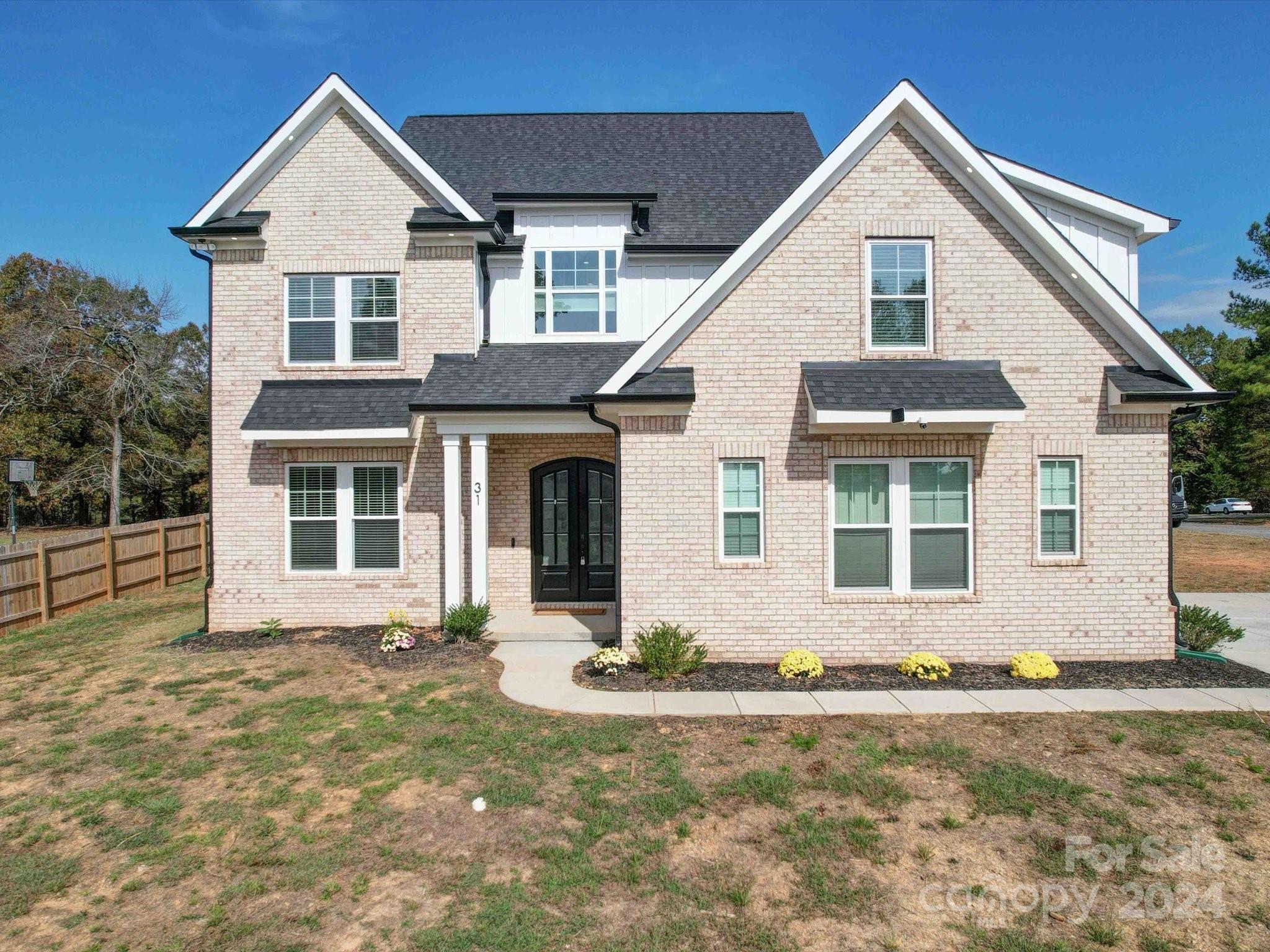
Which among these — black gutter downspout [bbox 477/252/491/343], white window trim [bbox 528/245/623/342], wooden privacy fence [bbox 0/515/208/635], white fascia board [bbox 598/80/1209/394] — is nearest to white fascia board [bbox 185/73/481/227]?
black gutter downspout [bbox 477/252/491/343]

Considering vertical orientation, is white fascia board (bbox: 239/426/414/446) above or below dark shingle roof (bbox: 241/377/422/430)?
below

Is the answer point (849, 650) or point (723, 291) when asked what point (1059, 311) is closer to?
point (723, 291)

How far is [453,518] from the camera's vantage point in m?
11.0

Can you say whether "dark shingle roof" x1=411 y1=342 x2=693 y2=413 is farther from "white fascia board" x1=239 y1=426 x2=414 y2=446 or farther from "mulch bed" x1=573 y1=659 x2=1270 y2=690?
"mulch bed" x1=573 y1=659 x2=1270 y2=690

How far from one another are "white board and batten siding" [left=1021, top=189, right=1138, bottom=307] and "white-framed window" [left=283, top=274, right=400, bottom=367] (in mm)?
11322

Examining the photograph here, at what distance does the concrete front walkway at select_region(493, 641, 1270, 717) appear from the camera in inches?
299

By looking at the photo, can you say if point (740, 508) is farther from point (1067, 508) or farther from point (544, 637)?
point (1067, 508)

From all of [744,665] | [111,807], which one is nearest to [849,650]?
[744,665]

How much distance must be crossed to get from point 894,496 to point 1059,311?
3443 mm

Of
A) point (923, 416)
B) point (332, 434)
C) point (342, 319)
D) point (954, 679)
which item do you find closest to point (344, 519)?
point (332, 434)

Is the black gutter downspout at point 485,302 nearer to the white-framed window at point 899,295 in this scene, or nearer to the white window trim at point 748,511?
the white window trim at point 748,511

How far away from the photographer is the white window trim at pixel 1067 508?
9.23m

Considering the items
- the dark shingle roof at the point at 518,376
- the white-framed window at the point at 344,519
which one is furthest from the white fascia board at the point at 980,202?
the white-framed window at the point at 344,519

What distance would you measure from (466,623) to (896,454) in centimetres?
684
